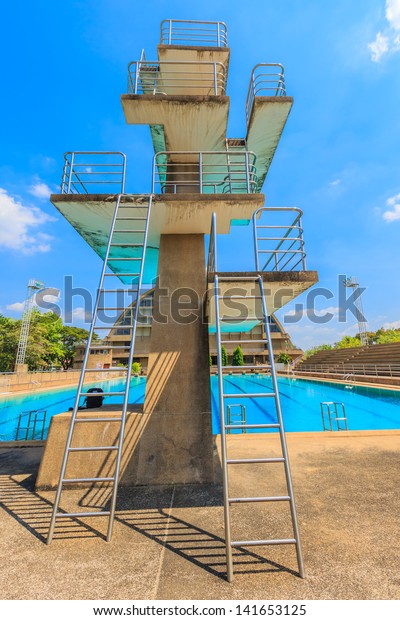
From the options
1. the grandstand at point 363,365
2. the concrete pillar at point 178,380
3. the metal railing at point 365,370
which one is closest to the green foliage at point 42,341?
the grandstand at point 363,365

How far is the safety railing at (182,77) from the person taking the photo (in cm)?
631

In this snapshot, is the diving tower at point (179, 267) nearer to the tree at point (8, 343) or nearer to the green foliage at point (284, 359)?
the tree at point (8, 343)

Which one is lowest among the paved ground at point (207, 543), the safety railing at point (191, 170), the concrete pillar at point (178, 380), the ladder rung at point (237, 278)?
the paved ground at point (207, 543)

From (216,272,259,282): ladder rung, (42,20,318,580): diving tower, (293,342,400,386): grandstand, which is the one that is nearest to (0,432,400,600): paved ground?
(42,20,318,580): diving tower

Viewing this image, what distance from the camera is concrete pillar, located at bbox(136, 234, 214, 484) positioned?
4.04m

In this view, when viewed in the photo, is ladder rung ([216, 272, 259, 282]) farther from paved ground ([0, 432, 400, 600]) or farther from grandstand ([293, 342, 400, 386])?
grandstand ([293, 342, 400, 386])

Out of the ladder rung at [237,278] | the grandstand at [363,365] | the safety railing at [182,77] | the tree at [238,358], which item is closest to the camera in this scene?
the ladder rung at [237,278]

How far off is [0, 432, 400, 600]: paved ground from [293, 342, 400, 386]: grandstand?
20244mm

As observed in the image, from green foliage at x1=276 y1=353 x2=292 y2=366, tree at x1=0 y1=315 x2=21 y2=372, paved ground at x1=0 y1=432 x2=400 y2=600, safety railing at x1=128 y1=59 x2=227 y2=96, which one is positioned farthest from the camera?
green foliage at x1=276 y1=353 x2=292 y2=366

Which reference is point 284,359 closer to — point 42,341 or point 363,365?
point 363,365

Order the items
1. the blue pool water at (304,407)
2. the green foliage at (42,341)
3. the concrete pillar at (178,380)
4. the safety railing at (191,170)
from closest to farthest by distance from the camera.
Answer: the concrete pillar at (178,380) < the safety railing at (191,170) < the blue pool water at (304,407) < the green foliage at (42,341)

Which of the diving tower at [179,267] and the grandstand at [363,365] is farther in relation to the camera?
the grandstand at [363,365]

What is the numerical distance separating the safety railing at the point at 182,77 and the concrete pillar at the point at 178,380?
Result: 4.04 m
